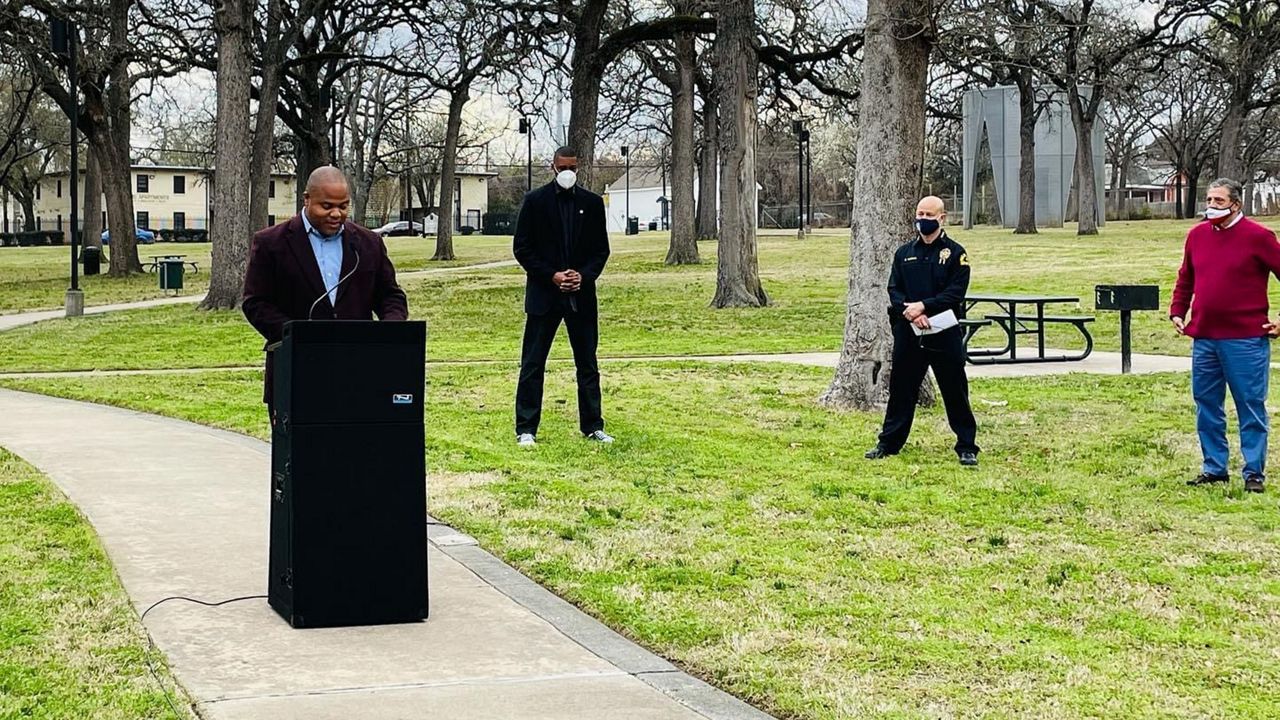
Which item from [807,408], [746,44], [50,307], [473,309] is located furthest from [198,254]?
[807,408]

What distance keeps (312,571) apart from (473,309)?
934 inches

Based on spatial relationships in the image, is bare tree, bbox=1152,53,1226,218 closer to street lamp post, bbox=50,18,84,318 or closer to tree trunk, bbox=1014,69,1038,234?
tree trunk, bbox=1014,69,1038,234

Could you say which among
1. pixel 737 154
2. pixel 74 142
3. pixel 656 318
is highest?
pixel 74 142

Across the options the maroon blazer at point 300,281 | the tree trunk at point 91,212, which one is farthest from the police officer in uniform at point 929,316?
the tree trunk at point 91,212

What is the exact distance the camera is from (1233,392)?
10.0 m

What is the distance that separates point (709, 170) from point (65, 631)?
50971 mm

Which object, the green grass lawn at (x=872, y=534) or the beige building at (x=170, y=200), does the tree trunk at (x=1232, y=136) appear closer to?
Answer: the green grass lawn at (x=872, y=534)

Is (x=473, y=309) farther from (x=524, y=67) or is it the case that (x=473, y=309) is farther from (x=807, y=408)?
(x=807, y=408)

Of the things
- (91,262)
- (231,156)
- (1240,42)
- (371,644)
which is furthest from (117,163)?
(371,644)

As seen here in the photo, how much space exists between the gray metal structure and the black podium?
6349 centimetres

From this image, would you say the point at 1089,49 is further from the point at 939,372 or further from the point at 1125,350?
the point at 939,372

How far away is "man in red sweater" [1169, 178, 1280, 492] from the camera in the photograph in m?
9.84

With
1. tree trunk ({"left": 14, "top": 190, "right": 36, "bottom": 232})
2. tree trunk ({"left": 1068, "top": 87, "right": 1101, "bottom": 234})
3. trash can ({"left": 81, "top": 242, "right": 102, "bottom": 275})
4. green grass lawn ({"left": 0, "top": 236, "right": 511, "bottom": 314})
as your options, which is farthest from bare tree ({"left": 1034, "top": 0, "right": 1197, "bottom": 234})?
tree trunk ({"left": 14, "top": 190, "right": 36, "bottom": 232})

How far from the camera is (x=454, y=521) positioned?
29.3 ft
